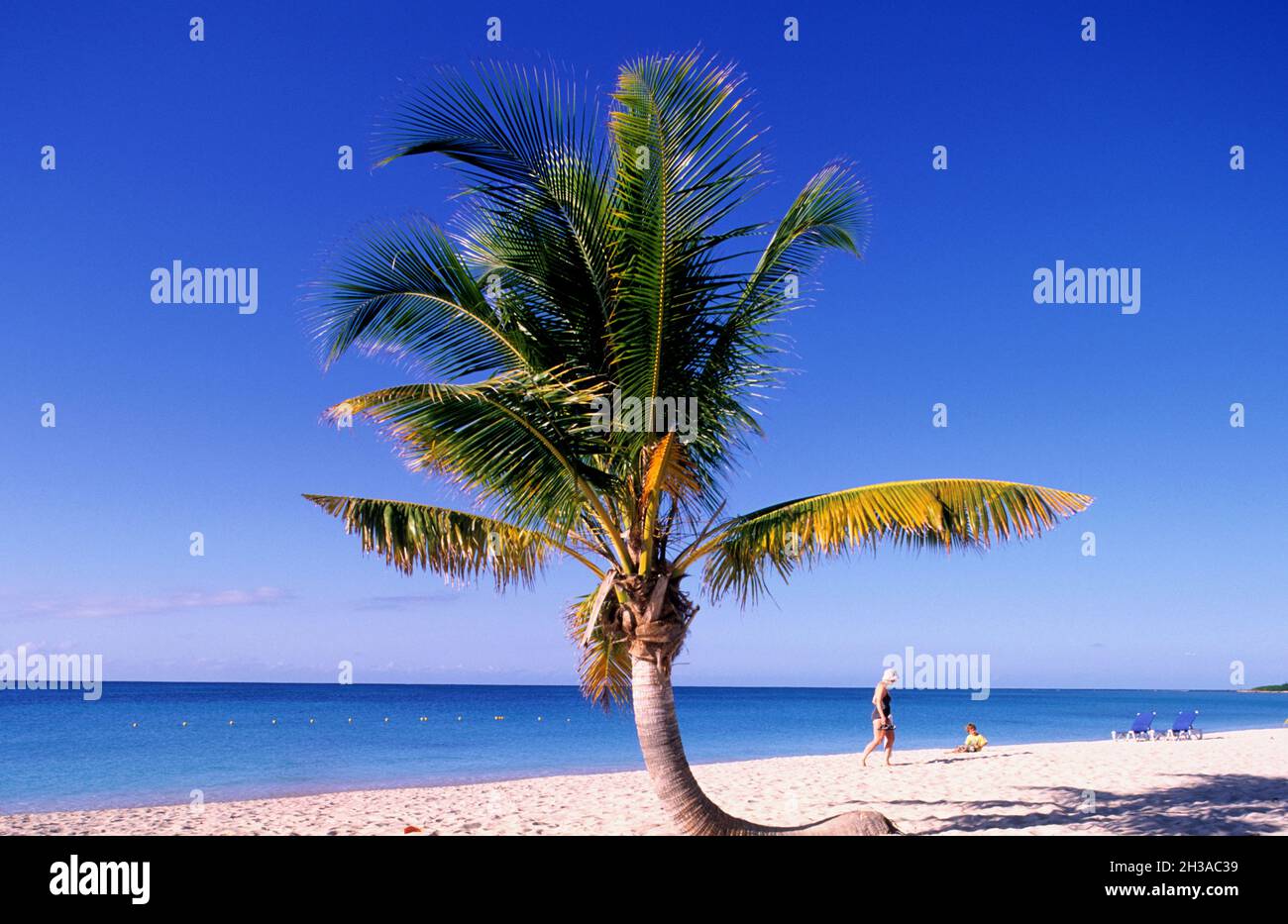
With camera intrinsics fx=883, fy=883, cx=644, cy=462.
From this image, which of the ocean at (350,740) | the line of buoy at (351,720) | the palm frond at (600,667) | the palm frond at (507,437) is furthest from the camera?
the line of buoy at (351,720)

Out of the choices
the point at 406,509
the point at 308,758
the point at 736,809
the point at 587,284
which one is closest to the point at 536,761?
the point at 308,758

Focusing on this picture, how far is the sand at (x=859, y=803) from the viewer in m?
9.45

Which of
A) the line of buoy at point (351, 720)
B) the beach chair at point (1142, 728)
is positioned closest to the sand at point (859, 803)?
the beach chair at point (1142, 728)

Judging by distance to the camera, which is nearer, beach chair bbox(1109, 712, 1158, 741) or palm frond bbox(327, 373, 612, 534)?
palm frond bbox(327, 373, 612, 534)

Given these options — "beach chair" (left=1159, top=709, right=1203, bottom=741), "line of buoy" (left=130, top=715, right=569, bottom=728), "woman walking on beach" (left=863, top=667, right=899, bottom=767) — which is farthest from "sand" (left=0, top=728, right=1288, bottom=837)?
"line of buoy" (left=130, top=715, right=569, bottom=728)

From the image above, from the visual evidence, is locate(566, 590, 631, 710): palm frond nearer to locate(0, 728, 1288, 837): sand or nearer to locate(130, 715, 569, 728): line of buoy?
locate(0, 728, 1288, 837): sand

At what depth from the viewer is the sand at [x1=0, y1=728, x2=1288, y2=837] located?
9445 mm

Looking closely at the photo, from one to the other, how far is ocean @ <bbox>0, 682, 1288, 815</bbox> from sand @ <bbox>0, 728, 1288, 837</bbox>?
3.15 metres

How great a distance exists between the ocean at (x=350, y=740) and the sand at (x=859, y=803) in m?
3.15

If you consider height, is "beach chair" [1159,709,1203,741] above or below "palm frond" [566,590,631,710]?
below

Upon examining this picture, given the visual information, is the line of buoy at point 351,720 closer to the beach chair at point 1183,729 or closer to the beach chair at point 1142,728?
the beach chair at point 1183,729

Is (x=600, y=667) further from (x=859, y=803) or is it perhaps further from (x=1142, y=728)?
(x=1142, y=728)

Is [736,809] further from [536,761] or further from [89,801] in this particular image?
[536,761]
